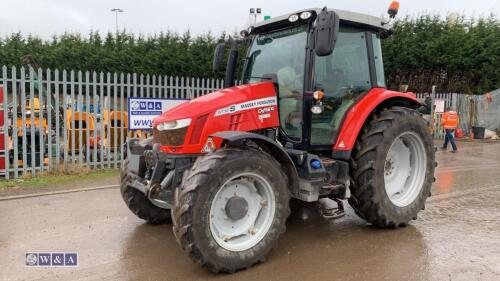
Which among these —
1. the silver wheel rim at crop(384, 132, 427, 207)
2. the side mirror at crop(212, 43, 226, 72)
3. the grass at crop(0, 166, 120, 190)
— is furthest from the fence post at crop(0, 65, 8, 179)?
the silver wheel rim at crop(384, 132, 427, 207)

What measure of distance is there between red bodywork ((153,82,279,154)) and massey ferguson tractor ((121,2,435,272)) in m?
0.01

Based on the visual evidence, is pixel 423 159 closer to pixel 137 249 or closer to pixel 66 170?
pixel 137 249

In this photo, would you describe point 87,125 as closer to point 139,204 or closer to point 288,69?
point 139,204

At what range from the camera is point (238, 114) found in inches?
168

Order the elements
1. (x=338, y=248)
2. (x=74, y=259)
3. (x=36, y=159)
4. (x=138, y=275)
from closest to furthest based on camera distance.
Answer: (x=138, y=275), (x=74, y=259), (x=338, y=248), (x=36, y=159)

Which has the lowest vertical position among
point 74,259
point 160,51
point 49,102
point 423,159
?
point 74,259

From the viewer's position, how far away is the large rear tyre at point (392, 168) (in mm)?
4664

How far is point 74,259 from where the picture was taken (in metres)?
4.14

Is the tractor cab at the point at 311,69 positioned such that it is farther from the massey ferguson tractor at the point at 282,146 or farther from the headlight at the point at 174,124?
the headlight at the point at 174,124

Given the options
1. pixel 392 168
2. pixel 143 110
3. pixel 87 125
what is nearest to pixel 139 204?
pixel 392 168

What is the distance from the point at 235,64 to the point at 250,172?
205 cm

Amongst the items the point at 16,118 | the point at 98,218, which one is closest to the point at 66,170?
the point at 16,118

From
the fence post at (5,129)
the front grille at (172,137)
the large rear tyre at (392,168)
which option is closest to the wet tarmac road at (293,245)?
the large rear tyre at (392,168)

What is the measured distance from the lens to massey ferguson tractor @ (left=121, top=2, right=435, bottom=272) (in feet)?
12.4
